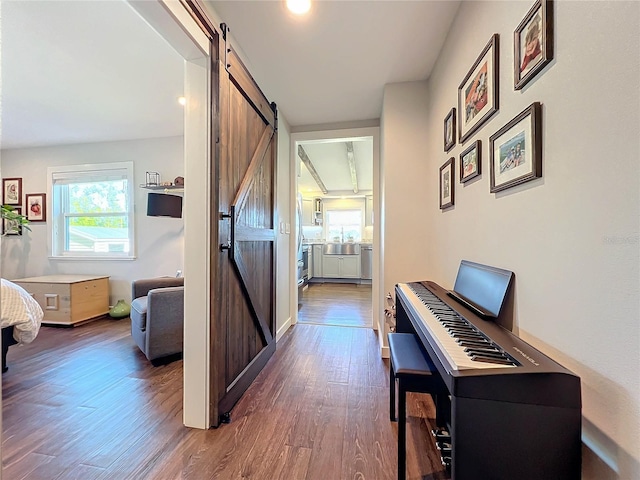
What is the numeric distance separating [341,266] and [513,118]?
6.02m

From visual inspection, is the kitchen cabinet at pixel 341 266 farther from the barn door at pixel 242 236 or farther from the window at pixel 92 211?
the barn door at pixel 242 236

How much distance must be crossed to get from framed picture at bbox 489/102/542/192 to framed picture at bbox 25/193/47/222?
5.65 m

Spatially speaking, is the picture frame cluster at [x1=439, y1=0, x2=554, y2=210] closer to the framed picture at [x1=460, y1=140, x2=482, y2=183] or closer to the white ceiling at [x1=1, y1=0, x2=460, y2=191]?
the framed picture at [x1=460, y1=140, x2=482, y2=183]

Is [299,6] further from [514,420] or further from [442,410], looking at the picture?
[442,410]

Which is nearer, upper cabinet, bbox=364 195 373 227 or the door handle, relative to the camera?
the door handle

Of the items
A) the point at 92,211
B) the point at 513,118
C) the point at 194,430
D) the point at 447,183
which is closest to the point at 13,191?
the point at 92,211

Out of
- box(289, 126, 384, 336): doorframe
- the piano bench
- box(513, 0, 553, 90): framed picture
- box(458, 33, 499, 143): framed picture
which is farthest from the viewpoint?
box(289, 126, 384, 336): doorframe

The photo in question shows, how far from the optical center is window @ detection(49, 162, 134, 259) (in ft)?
13.0

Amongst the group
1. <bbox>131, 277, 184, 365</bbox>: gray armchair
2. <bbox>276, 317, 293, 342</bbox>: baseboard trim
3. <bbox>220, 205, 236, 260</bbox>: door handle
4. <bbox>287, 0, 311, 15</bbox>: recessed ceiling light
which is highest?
<bbox>287, 0, 311, 15</bbox>: recessed ceiling light

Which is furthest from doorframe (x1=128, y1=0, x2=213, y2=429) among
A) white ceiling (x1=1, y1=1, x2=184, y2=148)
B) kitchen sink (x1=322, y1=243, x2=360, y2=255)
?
kitchen sink (x1=322, y1=243, x2=360, y2=255)

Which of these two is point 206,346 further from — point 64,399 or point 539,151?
point 539,151

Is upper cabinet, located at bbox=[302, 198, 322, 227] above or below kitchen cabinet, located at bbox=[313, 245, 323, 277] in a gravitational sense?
above

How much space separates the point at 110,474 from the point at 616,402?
6.37 feet

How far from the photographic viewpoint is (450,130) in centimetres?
187
